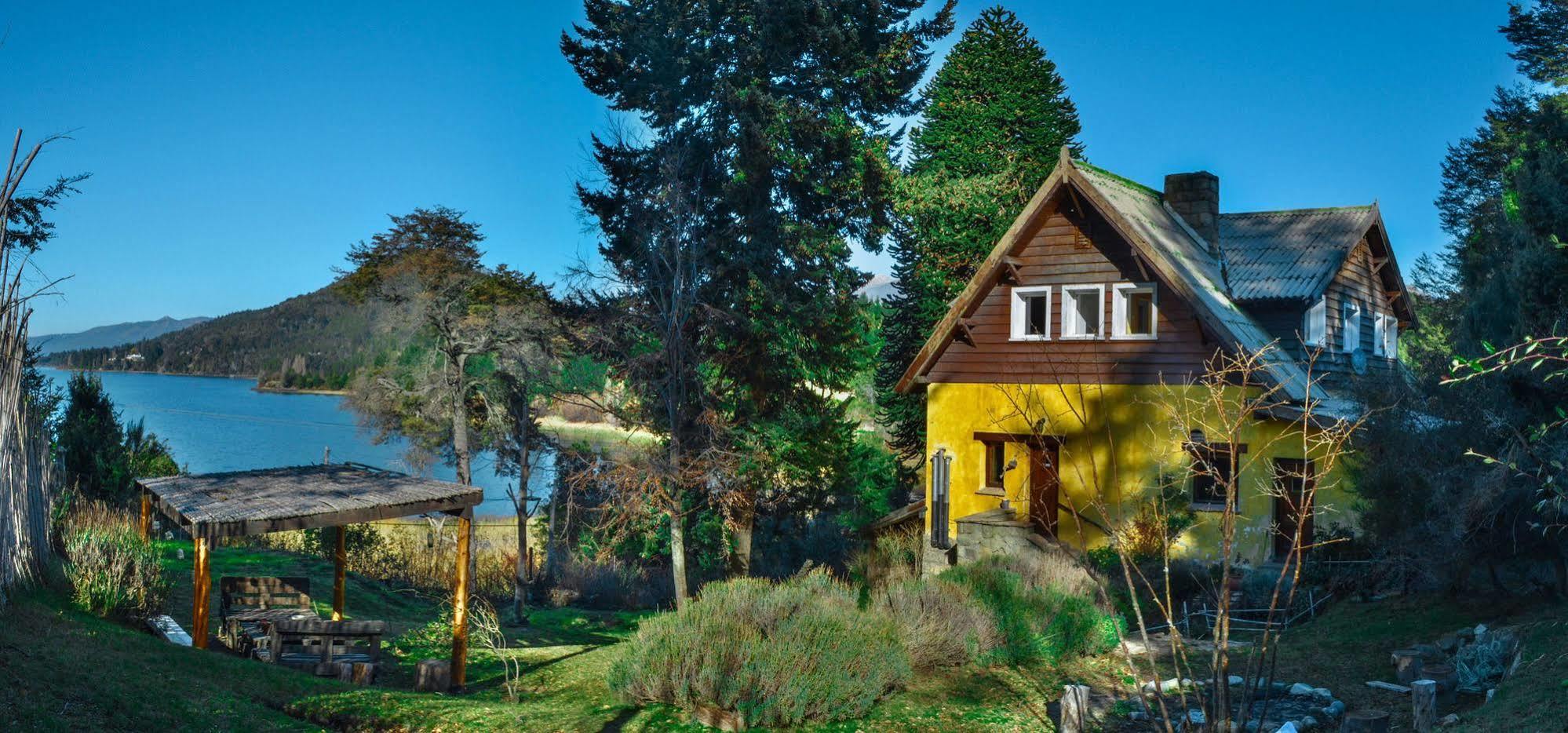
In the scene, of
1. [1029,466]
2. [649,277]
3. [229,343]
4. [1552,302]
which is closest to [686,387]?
[649,277]

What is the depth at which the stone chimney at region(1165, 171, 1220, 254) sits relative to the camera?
21.5 metres

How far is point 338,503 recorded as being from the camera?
39.3 feet

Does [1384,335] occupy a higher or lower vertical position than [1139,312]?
lower

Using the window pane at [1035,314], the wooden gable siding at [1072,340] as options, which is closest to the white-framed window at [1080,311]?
the wooden gable siding at [1072,340]

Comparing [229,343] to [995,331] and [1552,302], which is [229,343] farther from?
[1552,302]

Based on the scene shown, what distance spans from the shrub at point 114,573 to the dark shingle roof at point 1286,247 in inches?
713

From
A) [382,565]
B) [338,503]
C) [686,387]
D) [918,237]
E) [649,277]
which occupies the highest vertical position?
[918,237]

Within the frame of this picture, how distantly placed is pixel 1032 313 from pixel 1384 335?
921 cm

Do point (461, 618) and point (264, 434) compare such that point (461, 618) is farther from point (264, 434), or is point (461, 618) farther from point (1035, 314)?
point (264, 434)

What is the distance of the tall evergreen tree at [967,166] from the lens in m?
26.1

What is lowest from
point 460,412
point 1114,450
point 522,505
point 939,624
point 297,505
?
point 522,505

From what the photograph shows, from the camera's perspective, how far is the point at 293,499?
A: 12203 millimetres

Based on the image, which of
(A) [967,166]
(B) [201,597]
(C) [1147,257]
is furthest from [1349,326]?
(B) [201,597]

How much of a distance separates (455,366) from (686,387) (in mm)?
9600
